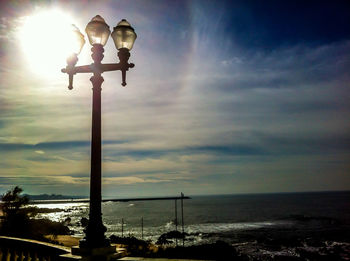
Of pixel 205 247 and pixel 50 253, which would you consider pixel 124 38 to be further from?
pixel 205 247

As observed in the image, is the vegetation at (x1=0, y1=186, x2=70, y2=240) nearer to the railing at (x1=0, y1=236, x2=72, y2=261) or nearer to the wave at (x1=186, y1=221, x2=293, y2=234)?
the railing at (x1=0, y1=236, x2=72, y2=261)

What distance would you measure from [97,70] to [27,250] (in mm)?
5145

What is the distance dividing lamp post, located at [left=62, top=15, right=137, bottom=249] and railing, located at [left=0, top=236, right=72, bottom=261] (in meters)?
2.09

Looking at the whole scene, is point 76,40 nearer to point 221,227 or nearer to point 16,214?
point 16,214

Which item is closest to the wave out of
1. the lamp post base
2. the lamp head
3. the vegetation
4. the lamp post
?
the vegetation

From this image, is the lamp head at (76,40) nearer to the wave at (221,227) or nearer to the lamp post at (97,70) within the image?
the lamp post at (97,70)

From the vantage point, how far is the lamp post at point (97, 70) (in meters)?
4.19

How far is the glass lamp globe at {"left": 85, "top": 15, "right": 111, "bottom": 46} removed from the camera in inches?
179

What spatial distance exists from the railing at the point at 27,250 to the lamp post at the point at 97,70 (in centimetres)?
209

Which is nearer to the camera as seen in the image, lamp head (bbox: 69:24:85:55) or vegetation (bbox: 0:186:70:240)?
lamp head (bbox: 69:24:85:55)

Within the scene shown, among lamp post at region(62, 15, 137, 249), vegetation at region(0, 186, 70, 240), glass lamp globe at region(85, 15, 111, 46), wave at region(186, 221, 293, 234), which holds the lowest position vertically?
wave at region(186, 221, 293, 234)

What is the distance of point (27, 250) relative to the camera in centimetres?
705

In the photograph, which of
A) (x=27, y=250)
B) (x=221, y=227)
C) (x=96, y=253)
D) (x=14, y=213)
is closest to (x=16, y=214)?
(x=14, y=213)

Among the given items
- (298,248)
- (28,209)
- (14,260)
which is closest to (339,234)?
(298,248)
